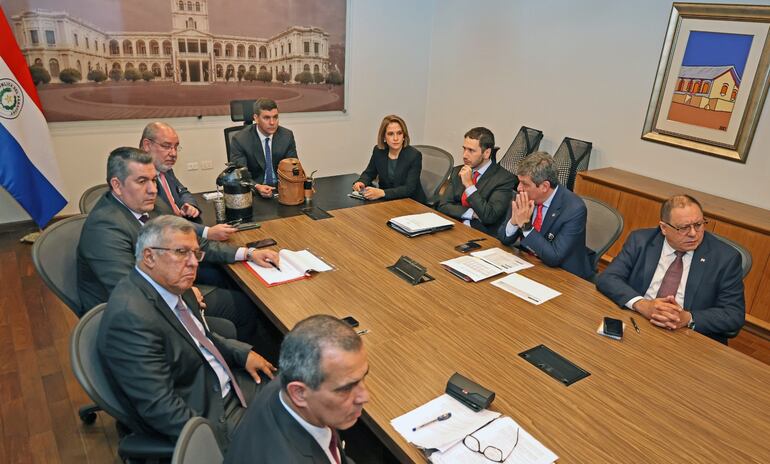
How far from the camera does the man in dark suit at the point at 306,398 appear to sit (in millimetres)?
1179

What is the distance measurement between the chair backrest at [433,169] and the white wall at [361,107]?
2103mm

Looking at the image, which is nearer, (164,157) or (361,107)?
(164,157)

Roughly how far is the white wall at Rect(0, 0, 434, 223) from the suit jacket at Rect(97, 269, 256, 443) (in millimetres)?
3701

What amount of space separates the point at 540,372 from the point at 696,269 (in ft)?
3.58

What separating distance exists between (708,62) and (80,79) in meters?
5.15

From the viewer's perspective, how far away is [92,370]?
1.59 meters

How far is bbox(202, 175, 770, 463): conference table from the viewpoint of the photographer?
4.94 ft

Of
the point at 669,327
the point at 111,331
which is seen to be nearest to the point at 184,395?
the point at 111,331

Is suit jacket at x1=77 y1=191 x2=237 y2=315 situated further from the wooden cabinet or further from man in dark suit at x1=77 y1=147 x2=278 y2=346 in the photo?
the wooden cabinet

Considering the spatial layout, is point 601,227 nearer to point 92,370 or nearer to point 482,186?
point 482,186

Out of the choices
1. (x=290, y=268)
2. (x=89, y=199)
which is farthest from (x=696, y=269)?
(x=89, y=199)

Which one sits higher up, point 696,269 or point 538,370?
point 696,269

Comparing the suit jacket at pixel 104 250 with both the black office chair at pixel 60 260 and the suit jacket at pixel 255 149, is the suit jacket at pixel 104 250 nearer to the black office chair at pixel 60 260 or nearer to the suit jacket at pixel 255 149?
the black office chair at pixel 60 260

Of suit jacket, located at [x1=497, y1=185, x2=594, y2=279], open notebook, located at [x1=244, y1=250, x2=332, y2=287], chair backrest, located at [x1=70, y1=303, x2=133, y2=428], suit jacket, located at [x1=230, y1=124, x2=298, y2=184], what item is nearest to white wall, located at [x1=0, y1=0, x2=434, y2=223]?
suit jacket, located at [x1=230, y1=124, x2=298, y2=184]
